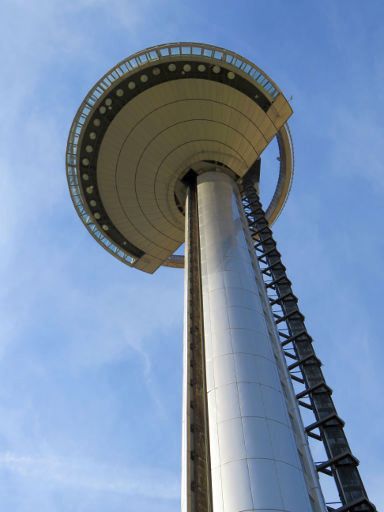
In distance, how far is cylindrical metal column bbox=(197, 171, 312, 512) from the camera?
1185 centimetres

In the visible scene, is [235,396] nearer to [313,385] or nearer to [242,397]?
[242,397]

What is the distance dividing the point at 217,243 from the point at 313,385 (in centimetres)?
699

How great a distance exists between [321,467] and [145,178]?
64.1ft

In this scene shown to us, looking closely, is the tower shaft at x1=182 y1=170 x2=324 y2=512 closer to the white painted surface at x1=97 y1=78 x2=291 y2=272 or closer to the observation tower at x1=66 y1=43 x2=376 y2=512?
the observation tower at x1=66 y1=43 x2=376 y2=512

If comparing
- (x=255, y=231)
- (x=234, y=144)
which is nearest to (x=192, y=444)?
(x=255, y=231)

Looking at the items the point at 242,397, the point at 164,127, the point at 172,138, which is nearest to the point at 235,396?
the point at 242,397

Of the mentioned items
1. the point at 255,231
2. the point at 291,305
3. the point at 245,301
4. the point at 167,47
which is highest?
the point at 167,47

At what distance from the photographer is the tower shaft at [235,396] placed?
12.0m

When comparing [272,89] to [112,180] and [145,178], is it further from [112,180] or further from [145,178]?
[112,180]

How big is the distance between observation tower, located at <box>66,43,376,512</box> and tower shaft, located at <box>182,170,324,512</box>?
0.04 meters

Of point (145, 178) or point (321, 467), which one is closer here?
point (321, 467)

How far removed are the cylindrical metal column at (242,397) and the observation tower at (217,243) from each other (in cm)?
4

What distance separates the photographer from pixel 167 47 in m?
27.0

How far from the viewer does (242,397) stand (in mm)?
14258
